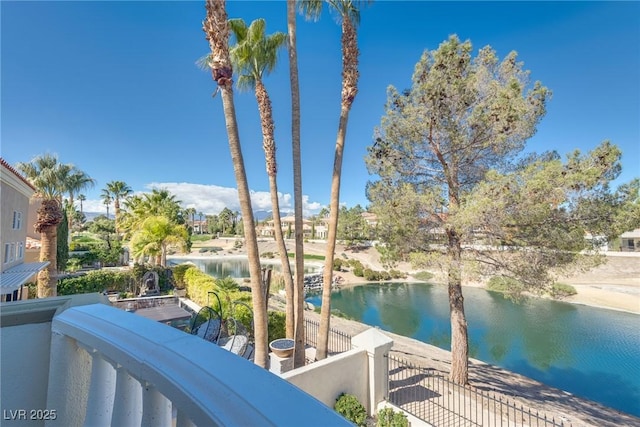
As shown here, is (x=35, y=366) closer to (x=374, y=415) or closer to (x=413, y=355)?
(x=374, y=415)

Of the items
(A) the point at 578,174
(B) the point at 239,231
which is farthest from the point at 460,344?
(B) the point at 239,231

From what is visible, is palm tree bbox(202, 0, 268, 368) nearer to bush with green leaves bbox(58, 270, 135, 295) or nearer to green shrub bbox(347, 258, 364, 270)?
bush with green leaves bbox(58, 270, 135, 295)

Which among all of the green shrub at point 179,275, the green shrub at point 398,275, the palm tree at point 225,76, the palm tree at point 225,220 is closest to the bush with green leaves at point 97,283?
the green shrub at point 179,275

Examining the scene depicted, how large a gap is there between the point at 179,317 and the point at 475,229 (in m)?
10.6

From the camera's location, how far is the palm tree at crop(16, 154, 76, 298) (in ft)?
41.8

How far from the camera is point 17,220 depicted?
12875 millimetres

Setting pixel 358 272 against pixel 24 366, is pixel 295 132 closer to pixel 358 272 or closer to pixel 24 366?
pixel 24 366

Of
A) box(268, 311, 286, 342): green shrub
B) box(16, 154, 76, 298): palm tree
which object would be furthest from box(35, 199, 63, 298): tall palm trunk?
box(268, 311, 286, 342): green shrub

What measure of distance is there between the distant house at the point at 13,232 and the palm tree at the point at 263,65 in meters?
8.73

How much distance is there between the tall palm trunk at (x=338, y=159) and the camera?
7.50 meters

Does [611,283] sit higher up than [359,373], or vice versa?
[359,373]

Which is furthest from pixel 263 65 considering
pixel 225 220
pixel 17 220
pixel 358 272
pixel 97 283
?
pixel 225 220

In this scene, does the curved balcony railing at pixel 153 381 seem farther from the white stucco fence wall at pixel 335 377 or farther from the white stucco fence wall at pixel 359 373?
the white stucco fence wall at pixel 359 373

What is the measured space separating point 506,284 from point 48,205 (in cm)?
1869
